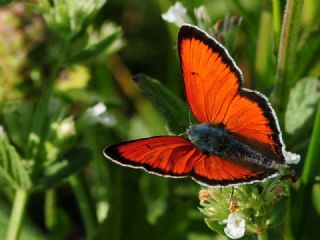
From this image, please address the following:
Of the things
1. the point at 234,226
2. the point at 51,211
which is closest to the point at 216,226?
the point at 234,226

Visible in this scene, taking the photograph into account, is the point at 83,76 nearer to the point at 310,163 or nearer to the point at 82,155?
the point at 82,155

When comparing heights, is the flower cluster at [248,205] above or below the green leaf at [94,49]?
below

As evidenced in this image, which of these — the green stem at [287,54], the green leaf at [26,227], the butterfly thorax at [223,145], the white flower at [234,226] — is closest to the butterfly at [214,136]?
the butterfly thorax at [223,145]

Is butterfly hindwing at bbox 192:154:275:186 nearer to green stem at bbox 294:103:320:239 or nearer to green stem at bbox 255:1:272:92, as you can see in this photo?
green stem at bbox 294:103:320:239

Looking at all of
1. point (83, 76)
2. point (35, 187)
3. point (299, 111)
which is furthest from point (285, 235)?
point (83, 76)

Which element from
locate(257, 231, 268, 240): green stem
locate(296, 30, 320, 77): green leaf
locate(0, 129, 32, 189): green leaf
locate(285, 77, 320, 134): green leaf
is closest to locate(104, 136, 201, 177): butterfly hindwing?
locate(257, 231, 268, 240): green stem

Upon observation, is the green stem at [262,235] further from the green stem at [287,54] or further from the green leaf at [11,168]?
the green leaf at [11,168]

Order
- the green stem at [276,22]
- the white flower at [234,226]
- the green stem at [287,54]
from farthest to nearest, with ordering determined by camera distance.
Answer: the green stem at [276,22] < the green stem at [287,54] < the white flower at [234,226]

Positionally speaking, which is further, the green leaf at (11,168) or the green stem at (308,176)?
the green leaf at (11,168)
